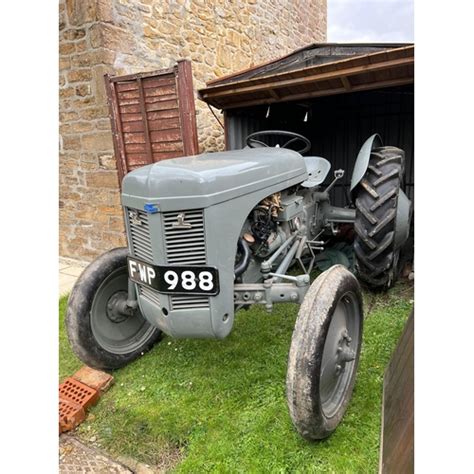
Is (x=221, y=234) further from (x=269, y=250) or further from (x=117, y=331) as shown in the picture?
(x=117, y=331)

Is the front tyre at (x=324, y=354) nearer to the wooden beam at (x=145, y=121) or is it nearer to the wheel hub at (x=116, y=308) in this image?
the wheel hub at (x=116, y=308)

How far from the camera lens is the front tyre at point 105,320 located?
7.39 feet

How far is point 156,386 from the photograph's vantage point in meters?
2.31

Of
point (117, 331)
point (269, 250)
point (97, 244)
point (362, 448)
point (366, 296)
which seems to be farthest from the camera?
point (97, 244)

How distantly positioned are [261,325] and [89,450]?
146 cm

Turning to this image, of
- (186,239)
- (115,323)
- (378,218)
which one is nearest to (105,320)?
(115,323)

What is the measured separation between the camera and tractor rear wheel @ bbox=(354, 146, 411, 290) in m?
2.80

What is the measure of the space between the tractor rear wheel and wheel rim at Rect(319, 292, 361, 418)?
93 cm

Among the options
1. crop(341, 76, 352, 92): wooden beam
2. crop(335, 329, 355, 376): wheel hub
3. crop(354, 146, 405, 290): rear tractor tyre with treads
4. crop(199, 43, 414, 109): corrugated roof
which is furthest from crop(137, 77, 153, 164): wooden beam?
crop(335, 329, 355, 376): wheel hub

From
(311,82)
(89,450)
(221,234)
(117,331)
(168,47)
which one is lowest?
(89,450)

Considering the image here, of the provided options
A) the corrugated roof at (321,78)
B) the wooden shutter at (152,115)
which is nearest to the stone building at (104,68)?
the wooden shutter at (152,115)

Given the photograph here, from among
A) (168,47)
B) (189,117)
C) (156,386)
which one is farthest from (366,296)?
(168,47)

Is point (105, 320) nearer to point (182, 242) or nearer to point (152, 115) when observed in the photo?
point (182, 242)

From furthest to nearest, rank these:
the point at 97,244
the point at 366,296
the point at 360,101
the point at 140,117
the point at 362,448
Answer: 1. the point at 360,101
2. the point at 97,244
3. the point at 140,117
4. the point at 366,296
5. the point at 362,448
